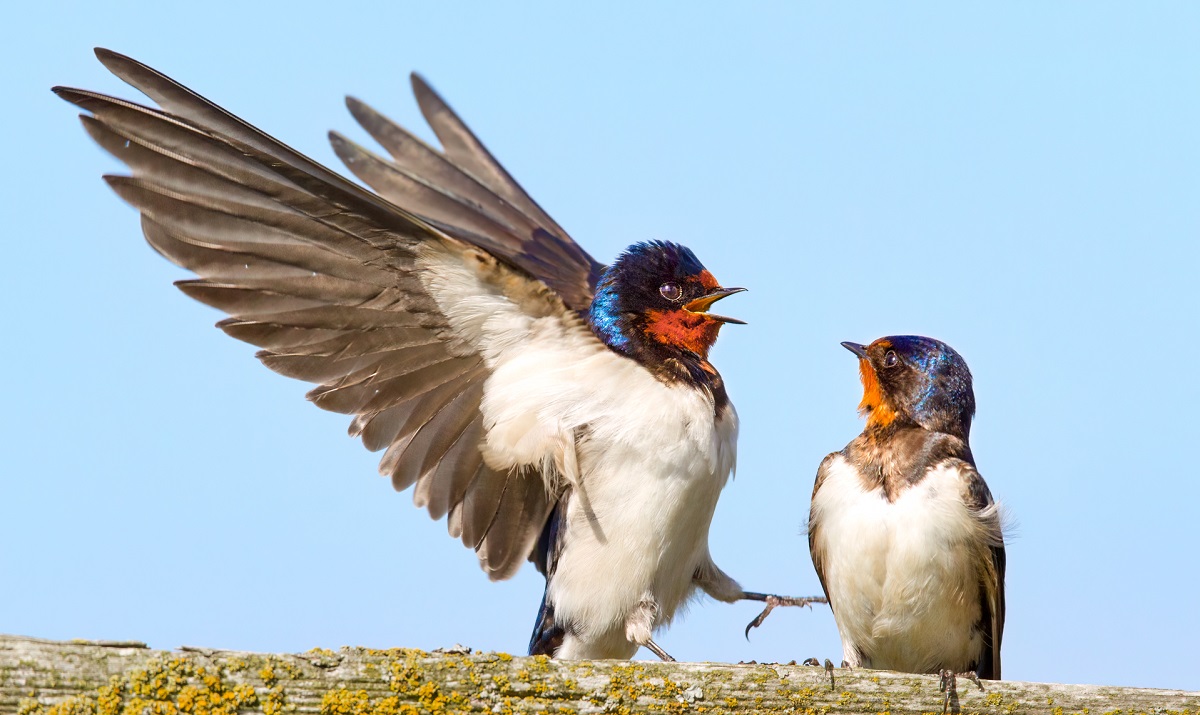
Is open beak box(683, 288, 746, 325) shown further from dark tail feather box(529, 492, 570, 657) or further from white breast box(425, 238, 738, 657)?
dark tail feather box(529, 492, 570, 657)

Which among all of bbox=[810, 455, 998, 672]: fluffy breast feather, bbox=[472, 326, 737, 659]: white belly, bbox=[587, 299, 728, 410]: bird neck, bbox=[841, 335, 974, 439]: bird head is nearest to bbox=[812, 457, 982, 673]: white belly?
bbox=[810, 455, 998, 672]: fluffy breast feather

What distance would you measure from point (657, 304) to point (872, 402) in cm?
93

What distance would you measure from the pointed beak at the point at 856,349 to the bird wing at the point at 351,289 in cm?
116

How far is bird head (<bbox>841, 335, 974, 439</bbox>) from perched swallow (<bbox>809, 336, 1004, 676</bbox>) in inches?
3.2

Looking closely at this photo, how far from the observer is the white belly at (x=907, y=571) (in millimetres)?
4125

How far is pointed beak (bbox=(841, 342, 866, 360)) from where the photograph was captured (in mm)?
4895

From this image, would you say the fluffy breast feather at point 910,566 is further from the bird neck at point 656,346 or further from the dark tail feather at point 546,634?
the dark tail feather at point 546,634

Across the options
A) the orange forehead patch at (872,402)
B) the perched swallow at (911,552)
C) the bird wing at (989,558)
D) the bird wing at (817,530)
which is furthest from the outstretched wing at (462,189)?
the bird wing at (989,558)

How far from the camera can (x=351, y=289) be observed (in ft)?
14.2

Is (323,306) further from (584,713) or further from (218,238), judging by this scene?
(584,713)

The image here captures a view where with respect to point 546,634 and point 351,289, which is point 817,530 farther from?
point 351,289

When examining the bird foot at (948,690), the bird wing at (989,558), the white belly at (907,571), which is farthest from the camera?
the bird wing at (989,558)

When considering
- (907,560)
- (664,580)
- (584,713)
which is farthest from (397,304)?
(584,713)

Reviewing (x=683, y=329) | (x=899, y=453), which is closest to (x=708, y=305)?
(x=683, y=329)
